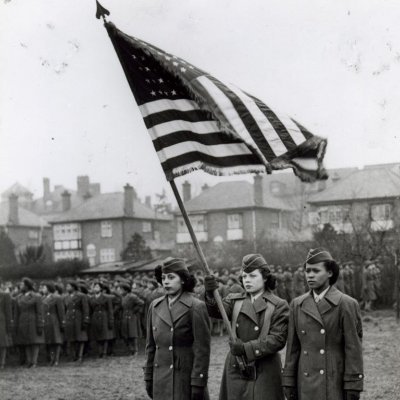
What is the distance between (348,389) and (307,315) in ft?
2.30

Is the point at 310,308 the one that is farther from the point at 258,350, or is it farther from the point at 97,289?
the point at 97,289

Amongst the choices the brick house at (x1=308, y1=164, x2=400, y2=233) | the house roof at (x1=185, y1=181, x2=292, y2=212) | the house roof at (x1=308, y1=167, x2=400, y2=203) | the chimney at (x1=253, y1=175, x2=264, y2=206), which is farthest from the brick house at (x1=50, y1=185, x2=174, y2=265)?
the house roof at (x1=308, y1=167, x2=400, y2=203)

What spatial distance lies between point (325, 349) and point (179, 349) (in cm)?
138

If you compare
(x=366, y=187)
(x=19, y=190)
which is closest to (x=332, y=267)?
(x=366, y=187)

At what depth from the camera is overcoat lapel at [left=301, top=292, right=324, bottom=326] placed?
226 inches

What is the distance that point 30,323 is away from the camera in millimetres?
15102

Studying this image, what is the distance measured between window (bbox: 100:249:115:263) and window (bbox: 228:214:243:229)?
39.0 ft

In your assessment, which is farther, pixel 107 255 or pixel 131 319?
pixel 107 255

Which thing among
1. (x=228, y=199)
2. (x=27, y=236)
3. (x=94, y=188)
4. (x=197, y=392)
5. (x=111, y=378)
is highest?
(x=94, y=188)

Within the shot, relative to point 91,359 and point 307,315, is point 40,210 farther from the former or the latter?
point 307,315

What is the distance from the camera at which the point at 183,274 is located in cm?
641

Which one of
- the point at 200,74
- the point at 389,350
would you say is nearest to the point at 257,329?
the point at 200,74

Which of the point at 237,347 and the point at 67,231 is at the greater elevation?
the point at 67,231

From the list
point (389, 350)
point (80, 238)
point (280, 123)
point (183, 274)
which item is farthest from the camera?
point (80, 238)
